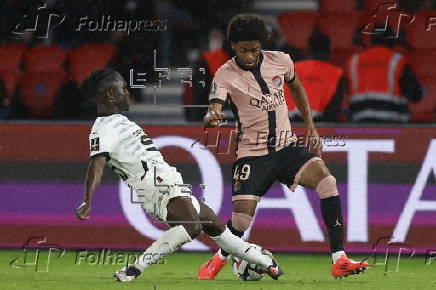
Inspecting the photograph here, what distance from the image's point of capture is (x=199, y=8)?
1310 cm

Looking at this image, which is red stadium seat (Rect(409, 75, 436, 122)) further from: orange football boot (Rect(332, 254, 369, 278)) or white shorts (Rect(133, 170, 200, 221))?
white shorts (Rect(133, 170, 200, 221))

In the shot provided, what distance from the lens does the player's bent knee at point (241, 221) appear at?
9539mm

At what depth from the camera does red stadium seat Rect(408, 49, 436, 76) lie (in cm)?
1252

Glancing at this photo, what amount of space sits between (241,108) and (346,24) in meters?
3.60

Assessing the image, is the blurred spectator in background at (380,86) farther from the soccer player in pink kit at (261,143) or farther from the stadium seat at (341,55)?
the soccer player in pink kit at (261,143)

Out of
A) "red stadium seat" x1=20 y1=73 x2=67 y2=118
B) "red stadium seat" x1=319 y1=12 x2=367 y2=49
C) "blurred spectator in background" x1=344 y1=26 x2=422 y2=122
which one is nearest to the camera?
"blurred spectator in background" x1=344 y1=26 x2=422 y2=122

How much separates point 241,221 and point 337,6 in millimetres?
4266

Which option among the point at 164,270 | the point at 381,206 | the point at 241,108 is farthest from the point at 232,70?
the point at 381,206

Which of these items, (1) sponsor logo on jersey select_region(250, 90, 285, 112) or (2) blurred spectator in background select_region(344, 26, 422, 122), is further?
(2) blurred spectator in background select_region(344, 26, 422, 122)

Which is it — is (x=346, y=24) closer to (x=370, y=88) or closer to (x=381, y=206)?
(x=370, y=88)

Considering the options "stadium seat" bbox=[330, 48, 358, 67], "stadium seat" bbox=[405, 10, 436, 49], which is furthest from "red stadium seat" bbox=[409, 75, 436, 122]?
"stadium seat" bbox=[330, 48, 358, 67]

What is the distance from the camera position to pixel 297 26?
1290cm

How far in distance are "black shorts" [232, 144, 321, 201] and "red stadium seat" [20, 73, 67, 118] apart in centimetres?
314

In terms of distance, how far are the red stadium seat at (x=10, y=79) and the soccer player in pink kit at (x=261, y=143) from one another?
350 centimetres
